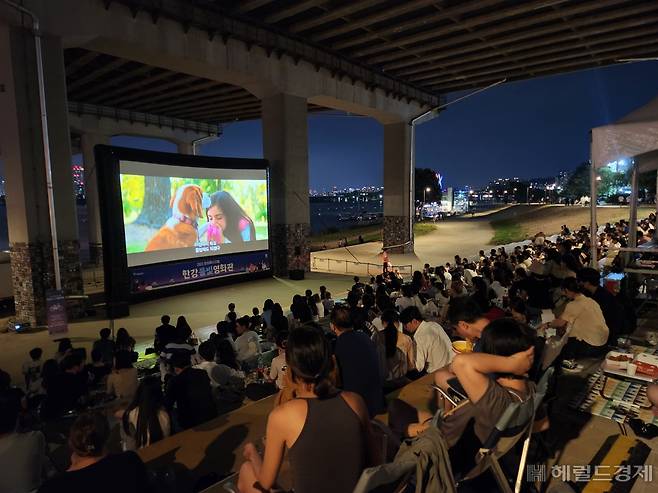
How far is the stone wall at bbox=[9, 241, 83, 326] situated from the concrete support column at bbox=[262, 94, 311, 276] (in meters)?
7.64

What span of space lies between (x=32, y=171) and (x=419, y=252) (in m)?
19.8

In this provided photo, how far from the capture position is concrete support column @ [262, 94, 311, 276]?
17.1 m

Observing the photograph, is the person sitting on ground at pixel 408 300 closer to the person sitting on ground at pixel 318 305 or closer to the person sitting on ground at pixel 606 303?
the person sitting on ground at pixel 318 305

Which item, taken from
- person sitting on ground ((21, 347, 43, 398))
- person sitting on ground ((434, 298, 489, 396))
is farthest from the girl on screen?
person sitting on ground ((434, 298, 489, 396))

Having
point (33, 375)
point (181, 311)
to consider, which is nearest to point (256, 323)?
point (33, 375)

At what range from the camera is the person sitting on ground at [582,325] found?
4977 millimetres

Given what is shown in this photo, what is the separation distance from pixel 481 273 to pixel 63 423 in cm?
1044

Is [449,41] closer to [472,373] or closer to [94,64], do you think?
[94,64]

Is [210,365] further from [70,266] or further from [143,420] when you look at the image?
[70,266]

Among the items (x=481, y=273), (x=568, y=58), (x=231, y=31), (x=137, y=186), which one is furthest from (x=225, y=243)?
(x=568, y=58)

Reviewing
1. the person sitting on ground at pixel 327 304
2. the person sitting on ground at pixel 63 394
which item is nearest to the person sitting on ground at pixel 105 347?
the person sitting on ground at pixel 63 394

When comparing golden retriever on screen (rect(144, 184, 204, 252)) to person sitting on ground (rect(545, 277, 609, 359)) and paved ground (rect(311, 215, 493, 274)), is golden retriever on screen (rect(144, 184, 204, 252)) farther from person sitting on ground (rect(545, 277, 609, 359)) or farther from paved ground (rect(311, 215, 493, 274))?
person sitting on ground (rect(545, 277, 609, 359))

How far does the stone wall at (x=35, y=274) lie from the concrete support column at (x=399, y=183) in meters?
16.2

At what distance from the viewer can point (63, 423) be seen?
4.70 meters
